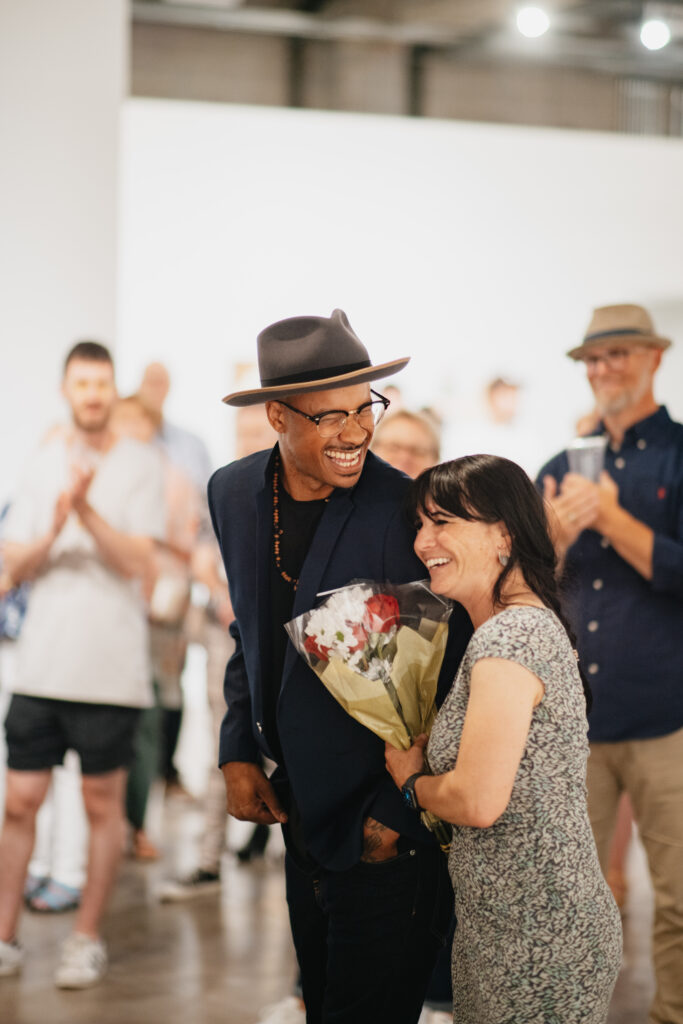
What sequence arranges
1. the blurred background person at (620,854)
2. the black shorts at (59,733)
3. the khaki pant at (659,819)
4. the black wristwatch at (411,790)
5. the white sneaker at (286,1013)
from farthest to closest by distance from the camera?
the blurred background person at (620,854)
the black shorts at (59,733)
the white sneaker at (286,1013)
the khaki pant at (659,819)
the black wristwatch at (411,790)

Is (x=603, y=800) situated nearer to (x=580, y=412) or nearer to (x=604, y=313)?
(x=604, y=313)

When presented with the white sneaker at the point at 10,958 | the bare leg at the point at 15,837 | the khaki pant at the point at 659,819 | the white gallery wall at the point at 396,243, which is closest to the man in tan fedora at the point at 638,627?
the khaki pant at the point at 659,819

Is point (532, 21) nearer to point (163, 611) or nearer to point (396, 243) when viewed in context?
point (396, 243)

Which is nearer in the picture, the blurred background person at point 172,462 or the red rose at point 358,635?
the red rose at point 358,635

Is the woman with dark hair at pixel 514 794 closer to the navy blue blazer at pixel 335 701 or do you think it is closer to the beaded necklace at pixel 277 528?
the navy blue blazer at pixel 335 701

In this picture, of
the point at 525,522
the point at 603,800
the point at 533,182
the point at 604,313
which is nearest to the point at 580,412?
the point at 533,182

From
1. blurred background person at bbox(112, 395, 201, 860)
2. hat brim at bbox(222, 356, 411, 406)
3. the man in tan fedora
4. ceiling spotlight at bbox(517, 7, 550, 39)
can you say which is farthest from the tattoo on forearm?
ceiling spotlight at bbox(517, 7, 550, 39)

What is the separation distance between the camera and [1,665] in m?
4.86

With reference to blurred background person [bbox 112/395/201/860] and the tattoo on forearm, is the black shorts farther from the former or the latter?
the tattoo on forearm

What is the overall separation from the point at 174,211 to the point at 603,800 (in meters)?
4.73

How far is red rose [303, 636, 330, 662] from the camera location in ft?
6.11

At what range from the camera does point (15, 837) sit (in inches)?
137

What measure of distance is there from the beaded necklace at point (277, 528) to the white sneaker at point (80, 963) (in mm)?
1948

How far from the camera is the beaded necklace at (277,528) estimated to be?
2113 mm
